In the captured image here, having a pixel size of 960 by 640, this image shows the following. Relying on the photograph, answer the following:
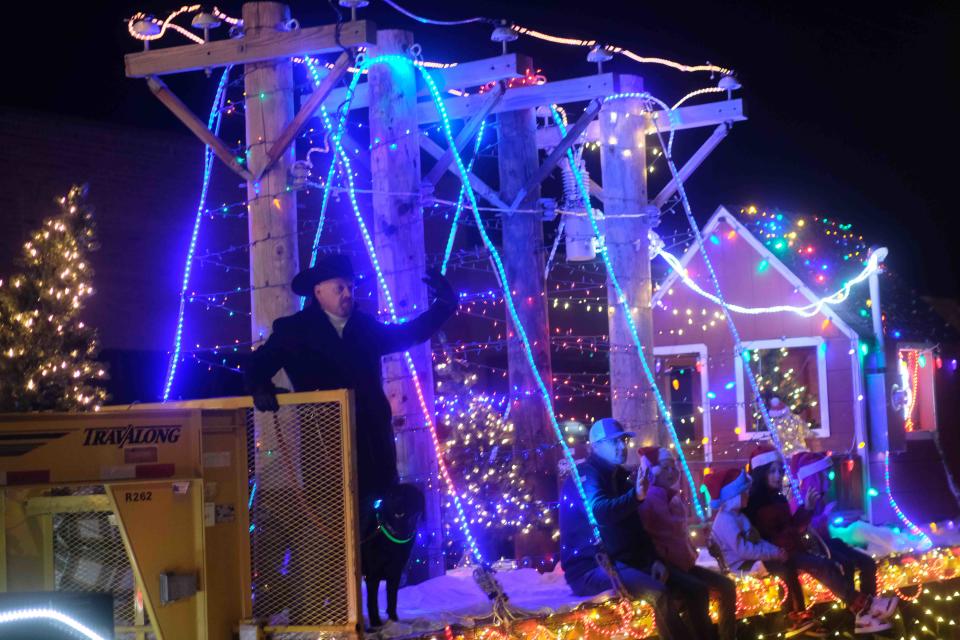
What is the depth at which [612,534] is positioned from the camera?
8.40 meters

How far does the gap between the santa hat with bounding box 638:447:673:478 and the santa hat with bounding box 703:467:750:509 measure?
1.06 metres

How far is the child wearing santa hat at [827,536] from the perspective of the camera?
34.0ft

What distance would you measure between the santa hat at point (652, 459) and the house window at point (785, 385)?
286 inches

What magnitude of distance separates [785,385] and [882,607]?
6.06 meters

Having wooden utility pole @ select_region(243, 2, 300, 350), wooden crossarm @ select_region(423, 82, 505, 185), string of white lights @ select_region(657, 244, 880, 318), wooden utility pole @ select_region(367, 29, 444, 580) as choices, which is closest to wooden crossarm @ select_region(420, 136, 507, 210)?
wooden crossarm @ select_region(423, 82, 505, 185)

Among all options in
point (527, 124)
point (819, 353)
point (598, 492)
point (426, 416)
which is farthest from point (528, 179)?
point (819, 353)

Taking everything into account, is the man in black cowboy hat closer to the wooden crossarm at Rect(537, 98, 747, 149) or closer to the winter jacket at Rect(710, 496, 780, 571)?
the winter jacket at Rect(710, 496, 780, 571)

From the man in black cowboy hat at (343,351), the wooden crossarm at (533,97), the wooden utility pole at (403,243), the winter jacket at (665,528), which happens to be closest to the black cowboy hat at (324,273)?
the man in black cowboy hat at (343,351)

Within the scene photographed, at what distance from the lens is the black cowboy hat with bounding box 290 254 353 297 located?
24.4 ft

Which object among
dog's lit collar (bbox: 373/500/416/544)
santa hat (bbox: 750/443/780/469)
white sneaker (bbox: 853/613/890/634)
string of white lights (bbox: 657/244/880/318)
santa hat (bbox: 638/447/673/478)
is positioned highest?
string of white lights (bbox: 657/244/880/318)

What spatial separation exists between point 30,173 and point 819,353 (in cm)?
953

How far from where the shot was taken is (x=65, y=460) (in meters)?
6.45

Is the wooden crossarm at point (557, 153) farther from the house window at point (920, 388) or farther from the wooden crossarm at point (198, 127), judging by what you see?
the house window at point (920, 388)

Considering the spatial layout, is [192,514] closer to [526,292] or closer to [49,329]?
[526,292]
